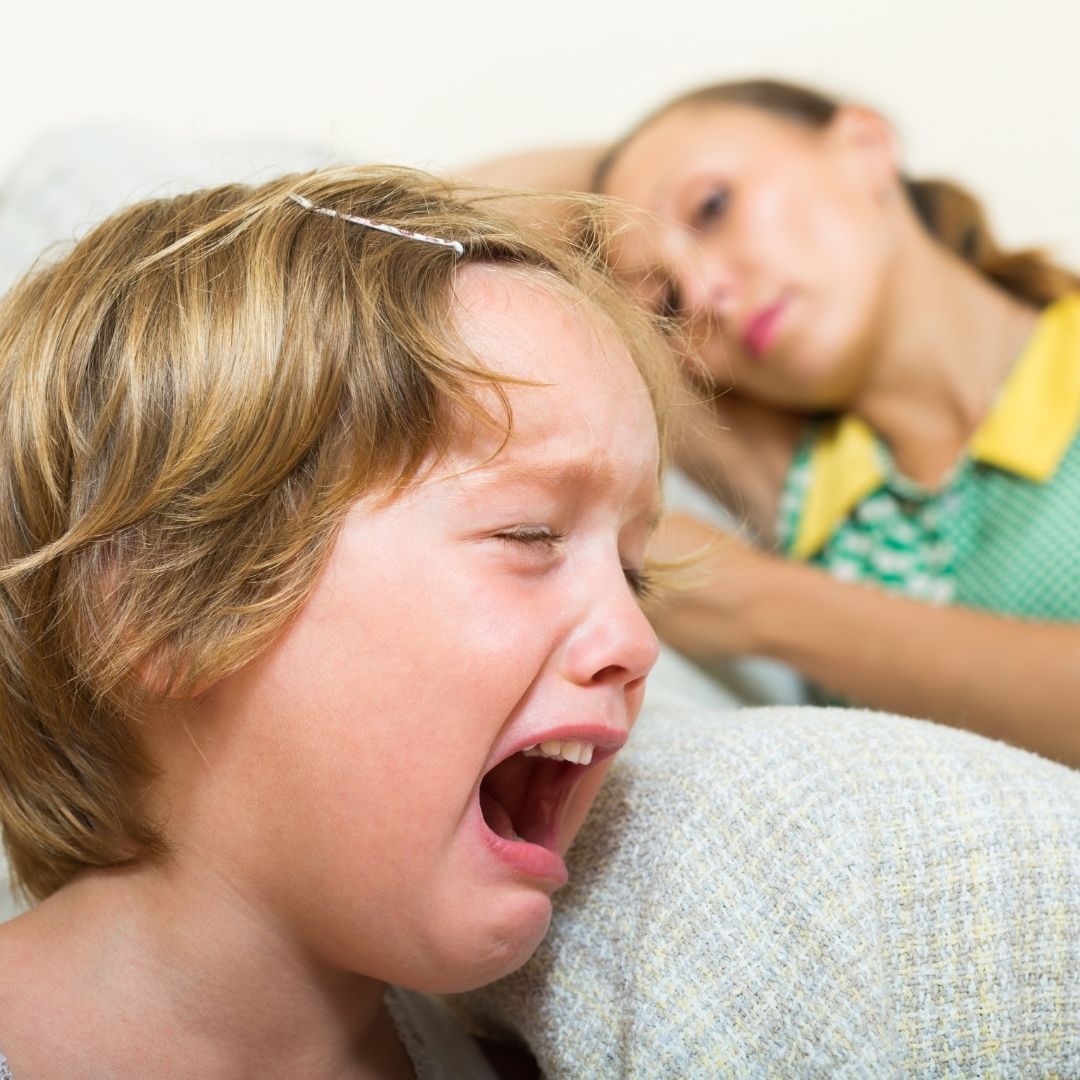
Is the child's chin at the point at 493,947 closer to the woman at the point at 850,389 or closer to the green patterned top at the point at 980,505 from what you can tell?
the woman at the point at 850,389

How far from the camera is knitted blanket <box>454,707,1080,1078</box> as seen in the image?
0.61m

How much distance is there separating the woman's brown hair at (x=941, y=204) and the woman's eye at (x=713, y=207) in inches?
6.5

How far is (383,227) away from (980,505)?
3.47 feet

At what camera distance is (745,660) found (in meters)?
1.50

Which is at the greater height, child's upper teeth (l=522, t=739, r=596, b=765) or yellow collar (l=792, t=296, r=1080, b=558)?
child's upper teeth (l=522, t=739, r=596, b=765)

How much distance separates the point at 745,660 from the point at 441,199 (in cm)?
89

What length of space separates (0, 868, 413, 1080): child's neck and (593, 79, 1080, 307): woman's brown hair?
4.05 ft

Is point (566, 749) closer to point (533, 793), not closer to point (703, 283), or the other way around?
point (533, 793)

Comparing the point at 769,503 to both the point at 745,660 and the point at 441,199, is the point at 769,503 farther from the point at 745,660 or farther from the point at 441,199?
the point at 441,199

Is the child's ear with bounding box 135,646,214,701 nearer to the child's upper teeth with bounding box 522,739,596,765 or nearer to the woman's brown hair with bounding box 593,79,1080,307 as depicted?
the child's upper teeth with bounding box 522,739,596,765

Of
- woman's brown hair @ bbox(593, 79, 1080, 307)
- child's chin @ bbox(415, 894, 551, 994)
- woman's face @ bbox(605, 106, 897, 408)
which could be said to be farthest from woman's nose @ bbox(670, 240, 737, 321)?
child's chin @ bbox(415, 894, 551, 994)

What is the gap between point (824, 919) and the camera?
0.63 metres

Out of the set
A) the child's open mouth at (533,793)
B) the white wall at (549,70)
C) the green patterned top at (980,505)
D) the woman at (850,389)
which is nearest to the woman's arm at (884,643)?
the woman at (850,389)

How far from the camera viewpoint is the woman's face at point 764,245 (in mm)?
1517
